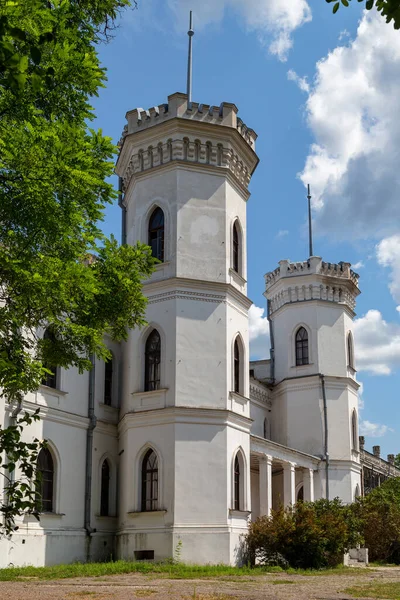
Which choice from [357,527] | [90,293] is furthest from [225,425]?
[90,293]

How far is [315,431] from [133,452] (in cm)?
1540

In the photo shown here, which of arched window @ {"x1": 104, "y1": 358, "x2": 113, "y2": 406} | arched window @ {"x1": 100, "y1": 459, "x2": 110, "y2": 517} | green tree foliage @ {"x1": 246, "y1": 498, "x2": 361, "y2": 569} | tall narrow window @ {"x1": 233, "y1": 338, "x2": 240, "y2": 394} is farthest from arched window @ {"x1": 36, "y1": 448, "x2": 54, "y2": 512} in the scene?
tall narrow window @ {"x1": 233, "y1": 338, "x2": 240, "y2": 394}

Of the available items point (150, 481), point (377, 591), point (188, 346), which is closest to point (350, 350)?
point (188, 346)

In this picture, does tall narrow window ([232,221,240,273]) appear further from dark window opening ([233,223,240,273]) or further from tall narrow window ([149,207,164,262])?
tall narrow window ([149,207,164,262])

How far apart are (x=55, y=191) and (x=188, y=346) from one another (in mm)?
13965

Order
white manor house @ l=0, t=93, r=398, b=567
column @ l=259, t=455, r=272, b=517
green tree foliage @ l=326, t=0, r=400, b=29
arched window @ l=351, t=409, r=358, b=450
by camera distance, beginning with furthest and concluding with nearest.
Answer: arched window @ l=351, t=409, r=358, b=450 < column @ l=259, t=455, r=272, b=517 < white manor house @ l=0, t=93, r=398, b=567 < green tree foliage @ l=326, t=0, r=400, b=29

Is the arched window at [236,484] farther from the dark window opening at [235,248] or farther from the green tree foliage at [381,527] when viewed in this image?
the green tree foliage at [381,527]

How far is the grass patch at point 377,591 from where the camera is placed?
14281 millimetres

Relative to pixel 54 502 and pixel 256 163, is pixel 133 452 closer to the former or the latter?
pixel 54 502

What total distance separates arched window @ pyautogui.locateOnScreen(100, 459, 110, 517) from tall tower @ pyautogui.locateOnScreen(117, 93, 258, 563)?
893 mm

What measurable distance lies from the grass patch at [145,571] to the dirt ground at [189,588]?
0.75m

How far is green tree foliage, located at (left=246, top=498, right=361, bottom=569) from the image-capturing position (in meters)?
23.0

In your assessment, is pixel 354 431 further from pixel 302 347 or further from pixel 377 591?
pixel 377 591

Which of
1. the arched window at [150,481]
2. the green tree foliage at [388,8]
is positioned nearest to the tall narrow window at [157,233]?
the arched window at [150,481]
